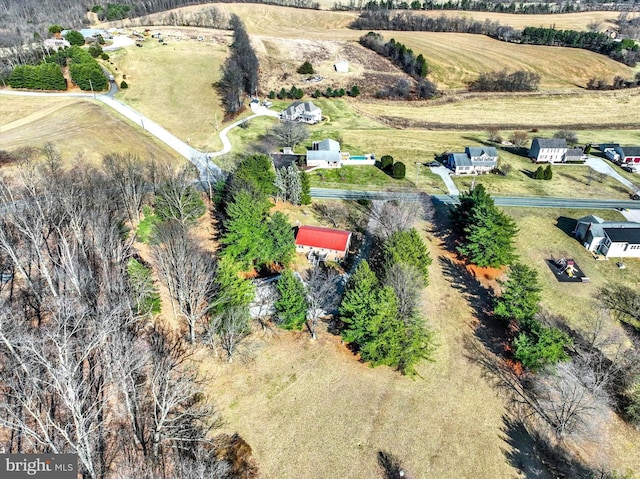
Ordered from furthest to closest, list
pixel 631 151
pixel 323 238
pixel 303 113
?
pixel 303 113 → pixel 631 151 → pixel 323 238

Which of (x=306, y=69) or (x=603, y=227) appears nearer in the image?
(x=603, y=227)

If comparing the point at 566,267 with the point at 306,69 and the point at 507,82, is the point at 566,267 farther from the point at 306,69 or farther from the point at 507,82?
the point at 306,69

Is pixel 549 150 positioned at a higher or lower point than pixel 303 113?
lower

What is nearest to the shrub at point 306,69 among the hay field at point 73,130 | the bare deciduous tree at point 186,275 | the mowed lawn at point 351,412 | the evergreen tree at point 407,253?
the hay field at point 73,130

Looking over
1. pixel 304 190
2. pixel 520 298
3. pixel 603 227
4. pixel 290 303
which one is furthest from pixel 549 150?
pixel 290 303

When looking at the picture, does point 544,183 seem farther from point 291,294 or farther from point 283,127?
point 291,294

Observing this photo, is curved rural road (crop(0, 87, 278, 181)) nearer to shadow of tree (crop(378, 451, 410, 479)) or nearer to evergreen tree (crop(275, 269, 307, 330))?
evergreen tree (crop(275, 269, 307, 330))
